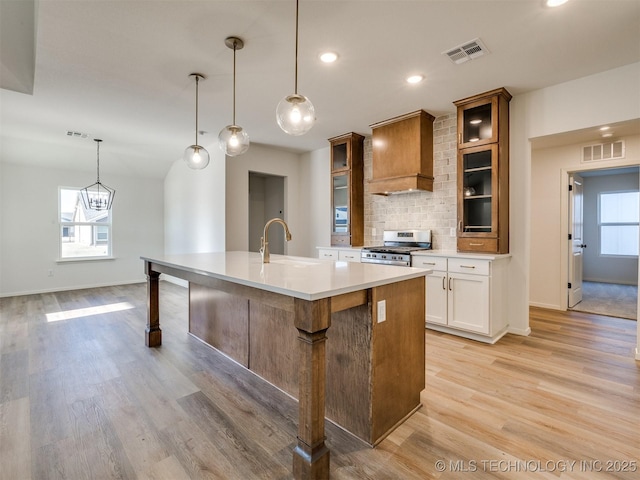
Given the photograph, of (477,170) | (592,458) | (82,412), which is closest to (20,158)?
(82,412)

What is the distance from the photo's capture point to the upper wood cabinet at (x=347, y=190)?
4952 mm

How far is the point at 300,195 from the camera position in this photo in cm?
618

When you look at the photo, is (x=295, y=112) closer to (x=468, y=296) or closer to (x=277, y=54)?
(x=277, y=54)

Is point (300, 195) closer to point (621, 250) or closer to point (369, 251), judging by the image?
point (369, 251)

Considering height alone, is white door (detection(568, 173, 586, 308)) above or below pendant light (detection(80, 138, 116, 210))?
below

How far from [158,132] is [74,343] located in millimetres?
3084

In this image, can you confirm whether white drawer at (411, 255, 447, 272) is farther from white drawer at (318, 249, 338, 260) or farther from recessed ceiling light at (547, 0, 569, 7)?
recessed ceiling light at (547, 0, 569, 7)

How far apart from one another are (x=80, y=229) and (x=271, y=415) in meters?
6.47

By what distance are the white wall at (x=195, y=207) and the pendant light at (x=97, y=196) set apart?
1096 millimetres

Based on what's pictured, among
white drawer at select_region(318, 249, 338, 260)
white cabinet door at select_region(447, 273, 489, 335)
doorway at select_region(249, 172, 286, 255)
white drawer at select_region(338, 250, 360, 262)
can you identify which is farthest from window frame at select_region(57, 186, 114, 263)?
white cabinet door at select_region(447, 273, 489, 335)

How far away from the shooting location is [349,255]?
464cm

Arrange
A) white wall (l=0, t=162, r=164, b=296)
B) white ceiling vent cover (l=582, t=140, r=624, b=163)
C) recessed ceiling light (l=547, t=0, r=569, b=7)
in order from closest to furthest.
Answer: recessed ceiling light (l=547, t=0, r=569, b=7) → white ceiling vent cover (l=582, t=140, r=624, b=163) → white wall (l=0, t=162, r=164, b=296)

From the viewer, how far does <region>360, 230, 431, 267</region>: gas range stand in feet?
12.6

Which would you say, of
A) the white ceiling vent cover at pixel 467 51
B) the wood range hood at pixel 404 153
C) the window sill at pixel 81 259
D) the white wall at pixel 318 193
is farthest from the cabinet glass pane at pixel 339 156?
the window sill at pixel 81 259
